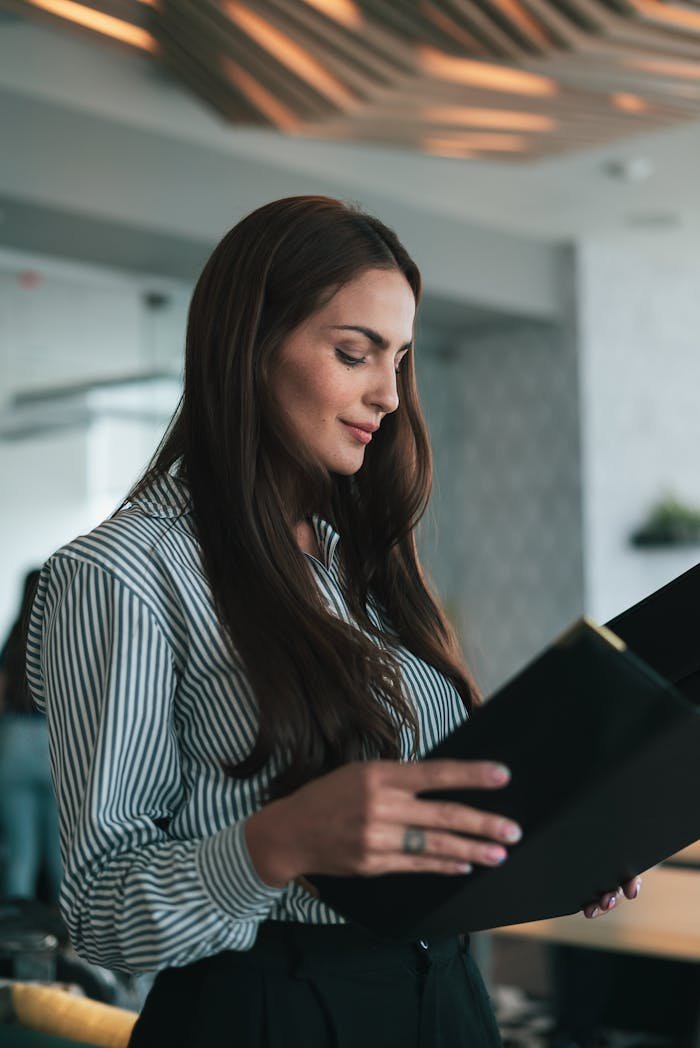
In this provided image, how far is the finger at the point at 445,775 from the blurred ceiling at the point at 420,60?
10.3ft

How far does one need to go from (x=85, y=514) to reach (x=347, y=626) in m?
4.95

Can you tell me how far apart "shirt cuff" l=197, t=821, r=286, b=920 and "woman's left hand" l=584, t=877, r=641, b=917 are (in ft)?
1.08

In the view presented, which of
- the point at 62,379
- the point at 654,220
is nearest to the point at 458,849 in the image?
the point at 62,379

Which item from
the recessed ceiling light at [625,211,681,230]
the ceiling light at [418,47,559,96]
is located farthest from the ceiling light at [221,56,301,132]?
the recessed ceiling light at [625,211,681,230]

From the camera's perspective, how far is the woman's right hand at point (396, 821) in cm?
80

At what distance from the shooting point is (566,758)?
830mm

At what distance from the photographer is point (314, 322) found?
1.17 meters

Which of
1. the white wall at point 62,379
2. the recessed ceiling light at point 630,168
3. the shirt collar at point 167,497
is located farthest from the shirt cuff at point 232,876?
the recessed ceiling light at point 630,168

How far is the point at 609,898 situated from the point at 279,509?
0.43m

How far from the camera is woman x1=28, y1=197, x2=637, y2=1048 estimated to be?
0.90 meters

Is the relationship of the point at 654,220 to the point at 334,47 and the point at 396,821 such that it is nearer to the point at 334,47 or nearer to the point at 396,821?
the point at 334,47

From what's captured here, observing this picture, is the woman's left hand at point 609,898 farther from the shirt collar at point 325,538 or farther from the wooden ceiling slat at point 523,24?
the wooden ceiling slat at point 523,24

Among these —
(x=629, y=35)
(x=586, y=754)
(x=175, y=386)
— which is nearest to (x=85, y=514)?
(x=175, y=386)

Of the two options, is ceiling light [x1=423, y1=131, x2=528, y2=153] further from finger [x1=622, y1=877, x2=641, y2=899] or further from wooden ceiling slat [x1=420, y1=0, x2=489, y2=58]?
finger [x1=622, y1=877, x2=641, y2=899]
